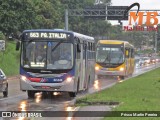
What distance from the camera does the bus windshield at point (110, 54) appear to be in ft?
135

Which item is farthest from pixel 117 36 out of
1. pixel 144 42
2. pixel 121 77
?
pixel 121 77

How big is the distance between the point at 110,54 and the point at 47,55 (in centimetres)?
1994

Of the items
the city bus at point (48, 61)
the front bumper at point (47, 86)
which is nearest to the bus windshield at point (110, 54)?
the city bus at point (48, 61)

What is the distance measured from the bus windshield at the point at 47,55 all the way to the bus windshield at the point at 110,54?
62.9 ft

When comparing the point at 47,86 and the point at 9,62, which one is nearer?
the point at 47,86

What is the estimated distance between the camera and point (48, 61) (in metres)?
21.7

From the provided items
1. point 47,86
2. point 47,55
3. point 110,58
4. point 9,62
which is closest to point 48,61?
point 47,55

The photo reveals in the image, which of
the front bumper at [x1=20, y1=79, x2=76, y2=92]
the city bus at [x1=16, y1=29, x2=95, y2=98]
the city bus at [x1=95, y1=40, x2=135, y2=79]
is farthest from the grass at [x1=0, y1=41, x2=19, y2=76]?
the front bumper at [x1=20, y1=79, x2=76, y2=92]

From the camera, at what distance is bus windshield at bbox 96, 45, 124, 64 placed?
135 ft

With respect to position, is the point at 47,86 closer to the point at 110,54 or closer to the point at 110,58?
the point at 110,54

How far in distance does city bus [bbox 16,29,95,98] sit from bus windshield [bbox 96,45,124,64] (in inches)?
734

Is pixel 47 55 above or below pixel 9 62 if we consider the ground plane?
above

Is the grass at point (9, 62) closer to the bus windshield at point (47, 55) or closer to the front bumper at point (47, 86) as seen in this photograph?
the bus windshield at point (47, 55)

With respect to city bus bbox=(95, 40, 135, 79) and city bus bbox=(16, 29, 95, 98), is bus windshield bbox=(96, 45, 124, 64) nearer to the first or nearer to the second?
city bus bbox=(95, 40, 135, 79)
